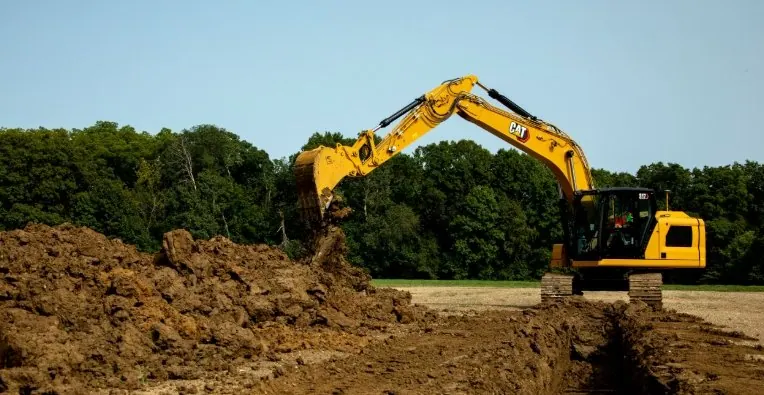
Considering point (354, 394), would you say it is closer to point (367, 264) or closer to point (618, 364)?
point (618, 364)

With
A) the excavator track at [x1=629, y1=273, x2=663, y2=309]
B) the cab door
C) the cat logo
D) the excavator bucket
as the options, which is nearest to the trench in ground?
the excavator track at [x1=629, y1=273, x2=663, y2=309]


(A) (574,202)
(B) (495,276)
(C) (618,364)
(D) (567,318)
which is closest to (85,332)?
(C) (618,364)

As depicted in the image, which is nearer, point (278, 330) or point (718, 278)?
point (278, 330)

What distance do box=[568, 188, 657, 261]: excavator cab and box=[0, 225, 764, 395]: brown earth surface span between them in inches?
103

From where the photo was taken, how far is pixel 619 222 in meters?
22.0

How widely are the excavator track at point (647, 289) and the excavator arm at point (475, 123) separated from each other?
316cm

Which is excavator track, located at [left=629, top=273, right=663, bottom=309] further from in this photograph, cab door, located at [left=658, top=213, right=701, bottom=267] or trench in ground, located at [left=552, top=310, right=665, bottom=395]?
trench in ground, located at [left=552, top=310, right=665, bottom=395]

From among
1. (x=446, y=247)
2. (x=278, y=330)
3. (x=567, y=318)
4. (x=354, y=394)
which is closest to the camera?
(x=354, y=394)

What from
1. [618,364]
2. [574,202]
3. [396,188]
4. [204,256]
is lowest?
[618,364]

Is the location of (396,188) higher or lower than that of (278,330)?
higher

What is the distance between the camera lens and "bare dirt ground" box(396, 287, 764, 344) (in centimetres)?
2028

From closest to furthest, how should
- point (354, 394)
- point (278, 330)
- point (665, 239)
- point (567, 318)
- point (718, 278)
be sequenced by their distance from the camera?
point (354, 394) → point (278, 330) → point (567, 318) → point (665, 239) → point (718, 278)

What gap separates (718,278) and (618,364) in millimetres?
41581

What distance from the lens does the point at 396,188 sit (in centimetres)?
7019
